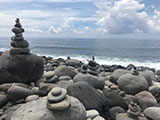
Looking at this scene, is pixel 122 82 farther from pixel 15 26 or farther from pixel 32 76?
pixel 15 26

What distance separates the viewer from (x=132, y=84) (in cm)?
916

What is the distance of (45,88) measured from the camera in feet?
23.6

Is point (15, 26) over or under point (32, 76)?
over

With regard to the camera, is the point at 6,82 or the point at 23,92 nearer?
the point at 23,92

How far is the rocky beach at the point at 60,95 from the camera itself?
4715 millimetres

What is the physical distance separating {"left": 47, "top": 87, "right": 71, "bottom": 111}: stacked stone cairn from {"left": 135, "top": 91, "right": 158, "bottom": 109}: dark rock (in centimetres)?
446

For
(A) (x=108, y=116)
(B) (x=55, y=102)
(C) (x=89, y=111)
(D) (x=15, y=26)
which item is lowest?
(A) (x=108, y=116)

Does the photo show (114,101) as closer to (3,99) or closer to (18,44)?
(3,99)

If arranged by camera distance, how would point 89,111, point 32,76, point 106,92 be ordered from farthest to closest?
point 32,76 < point 106,92 < point 89,111

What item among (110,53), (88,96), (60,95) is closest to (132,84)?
(88,96)

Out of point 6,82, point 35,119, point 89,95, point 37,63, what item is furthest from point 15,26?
point 35,119

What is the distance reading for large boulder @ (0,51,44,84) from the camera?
8.36 meters

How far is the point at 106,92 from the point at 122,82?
6.94 ft

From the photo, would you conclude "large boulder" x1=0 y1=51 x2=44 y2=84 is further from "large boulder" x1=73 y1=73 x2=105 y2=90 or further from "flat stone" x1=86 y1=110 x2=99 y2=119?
"flat stone" x1=86 y1=110 x2=99 y2=119
